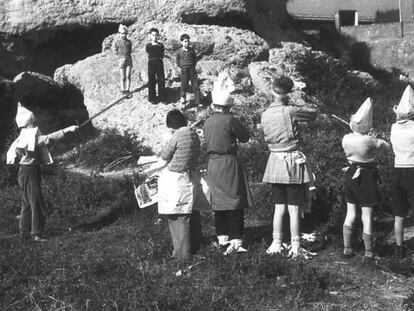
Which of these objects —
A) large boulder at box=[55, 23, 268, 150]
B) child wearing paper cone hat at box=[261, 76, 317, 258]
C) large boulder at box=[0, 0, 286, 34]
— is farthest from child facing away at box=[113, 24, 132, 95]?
child wearing paper cone hat at box=[261, 76, 317, 258]

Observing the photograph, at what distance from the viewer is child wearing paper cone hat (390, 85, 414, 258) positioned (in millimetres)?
6125

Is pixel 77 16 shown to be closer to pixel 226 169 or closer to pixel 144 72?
pixel 144 72

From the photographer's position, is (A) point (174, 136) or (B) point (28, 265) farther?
(A) point (174, 136)

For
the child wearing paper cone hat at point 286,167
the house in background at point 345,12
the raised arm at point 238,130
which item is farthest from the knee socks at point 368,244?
the house in background at point 345,12

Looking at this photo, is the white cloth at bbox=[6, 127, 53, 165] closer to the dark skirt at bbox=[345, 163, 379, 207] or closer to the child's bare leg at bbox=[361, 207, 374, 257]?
the dark skirt at bbox=[345, 163, 379, 207]

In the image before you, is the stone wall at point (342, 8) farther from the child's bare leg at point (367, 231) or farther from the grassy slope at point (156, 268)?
the child's bare leg at point (367, 231)

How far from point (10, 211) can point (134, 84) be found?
549cm

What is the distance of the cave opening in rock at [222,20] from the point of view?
1500cm

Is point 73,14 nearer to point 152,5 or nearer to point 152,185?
point 152,5

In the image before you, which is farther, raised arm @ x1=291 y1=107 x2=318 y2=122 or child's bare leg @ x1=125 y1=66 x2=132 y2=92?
child's bare leg @ x1=125 y1=66 x2=132 y2=92

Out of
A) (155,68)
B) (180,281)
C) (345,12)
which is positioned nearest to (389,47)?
(345,12)

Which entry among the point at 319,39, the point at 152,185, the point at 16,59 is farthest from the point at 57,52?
the point at 152,185

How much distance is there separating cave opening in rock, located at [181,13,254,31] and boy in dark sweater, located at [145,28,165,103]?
8.58 ft

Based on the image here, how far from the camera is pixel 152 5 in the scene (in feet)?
49.0
